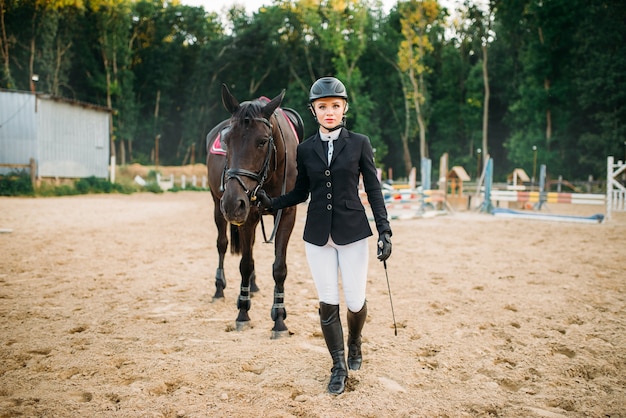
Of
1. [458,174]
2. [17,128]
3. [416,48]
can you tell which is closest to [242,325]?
[458,174]

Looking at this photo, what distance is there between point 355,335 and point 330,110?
1613 millimetres

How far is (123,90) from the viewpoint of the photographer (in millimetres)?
40625

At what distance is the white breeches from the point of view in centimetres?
294

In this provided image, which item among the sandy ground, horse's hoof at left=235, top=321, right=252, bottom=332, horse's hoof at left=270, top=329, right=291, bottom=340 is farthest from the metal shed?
horse's hoof at left=270, top=329, right=291, bottom=340

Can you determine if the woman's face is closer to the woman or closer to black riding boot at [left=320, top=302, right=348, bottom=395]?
the woman

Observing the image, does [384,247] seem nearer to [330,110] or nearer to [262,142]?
[330,110]

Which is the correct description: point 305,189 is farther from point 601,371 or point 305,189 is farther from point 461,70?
point 461,70

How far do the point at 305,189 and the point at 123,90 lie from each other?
42723mm

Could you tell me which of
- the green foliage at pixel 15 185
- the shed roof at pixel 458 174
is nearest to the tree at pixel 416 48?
the shed roof at pixel 458 174

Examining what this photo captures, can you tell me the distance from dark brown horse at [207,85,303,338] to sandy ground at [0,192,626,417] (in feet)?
1.46

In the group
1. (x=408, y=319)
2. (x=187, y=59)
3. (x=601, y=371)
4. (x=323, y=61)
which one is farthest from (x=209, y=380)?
(x=187, y=59)

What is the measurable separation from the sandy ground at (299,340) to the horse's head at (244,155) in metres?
1.20

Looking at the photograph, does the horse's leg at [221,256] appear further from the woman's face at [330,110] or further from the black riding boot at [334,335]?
the woman's face at [330,110]

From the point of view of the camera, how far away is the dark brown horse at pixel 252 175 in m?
3.22
